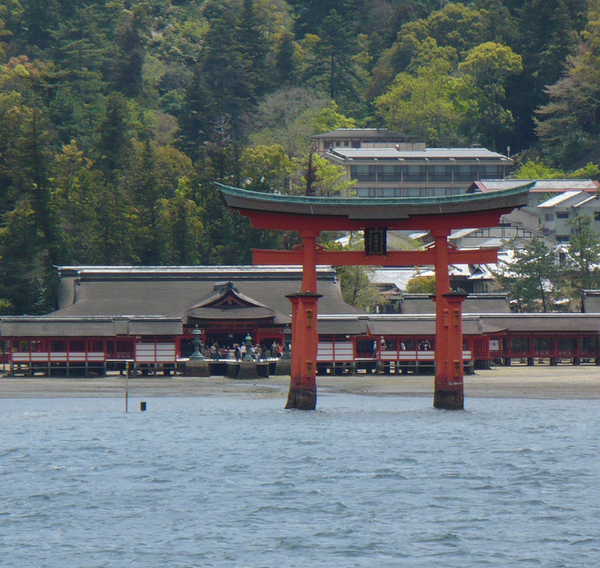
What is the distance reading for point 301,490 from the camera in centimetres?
2488

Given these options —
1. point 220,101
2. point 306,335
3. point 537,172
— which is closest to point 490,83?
point 537,172

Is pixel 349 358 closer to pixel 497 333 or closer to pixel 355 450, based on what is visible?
pixel 497 333

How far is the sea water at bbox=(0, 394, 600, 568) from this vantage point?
19.9 metres

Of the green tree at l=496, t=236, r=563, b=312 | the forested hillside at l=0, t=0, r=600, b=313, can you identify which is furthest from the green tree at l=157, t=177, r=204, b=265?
the green tree at l=496, t=236, r=563, b=312

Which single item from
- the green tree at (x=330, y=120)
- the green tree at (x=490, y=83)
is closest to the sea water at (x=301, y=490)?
the green tree at (x=490, y=83)

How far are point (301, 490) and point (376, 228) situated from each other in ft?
45.0

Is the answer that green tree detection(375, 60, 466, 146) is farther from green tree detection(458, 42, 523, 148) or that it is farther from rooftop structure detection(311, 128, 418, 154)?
green tree detection(458, 42, 523, 148)

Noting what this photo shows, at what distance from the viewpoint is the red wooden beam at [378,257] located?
3716 centimetres

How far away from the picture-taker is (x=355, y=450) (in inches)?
1184

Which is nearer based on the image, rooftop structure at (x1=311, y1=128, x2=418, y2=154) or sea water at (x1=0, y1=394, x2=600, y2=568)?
sea water at (x1=0, y1=394, x2=600, y2=568)

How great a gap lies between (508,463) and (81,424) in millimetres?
14201

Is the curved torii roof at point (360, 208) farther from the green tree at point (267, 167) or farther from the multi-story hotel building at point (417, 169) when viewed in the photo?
the multi-story hotel building at point (417, 169)

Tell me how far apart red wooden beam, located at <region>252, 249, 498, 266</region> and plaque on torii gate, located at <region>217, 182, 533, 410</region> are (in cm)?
5

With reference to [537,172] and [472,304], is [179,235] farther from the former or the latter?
[537,172]
